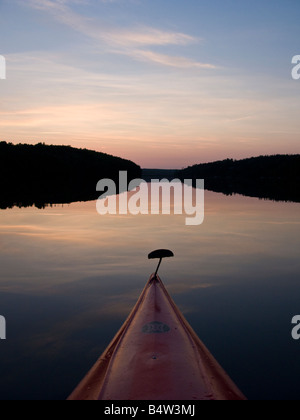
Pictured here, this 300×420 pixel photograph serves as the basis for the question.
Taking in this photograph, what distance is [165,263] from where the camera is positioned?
1080cm

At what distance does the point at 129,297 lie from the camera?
775 cm

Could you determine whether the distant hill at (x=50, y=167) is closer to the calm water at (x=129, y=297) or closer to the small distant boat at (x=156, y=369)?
the calm water at (x=129, y=297)

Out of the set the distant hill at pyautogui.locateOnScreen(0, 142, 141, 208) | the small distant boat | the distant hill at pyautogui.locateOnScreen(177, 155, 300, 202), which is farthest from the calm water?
the distant hill at pyautogui.locateOnScreen(177, 155, 300, 202)

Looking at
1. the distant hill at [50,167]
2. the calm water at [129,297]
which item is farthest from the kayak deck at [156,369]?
the distant hill at [50,167]

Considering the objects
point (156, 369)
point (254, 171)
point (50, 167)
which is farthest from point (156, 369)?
point (254, 171)

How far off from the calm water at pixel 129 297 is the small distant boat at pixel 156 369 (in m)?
0.82

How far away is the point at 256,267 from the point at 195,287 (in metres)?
2.76

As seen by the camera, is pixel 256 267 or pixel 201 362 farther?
pixel 256 267

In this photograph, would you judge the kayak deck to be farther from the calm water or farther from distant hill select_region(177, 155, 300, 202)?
distant hill select_region(177, 155, 300, 202)
